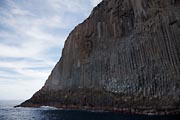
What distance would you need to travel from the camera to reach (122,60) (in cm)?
7606

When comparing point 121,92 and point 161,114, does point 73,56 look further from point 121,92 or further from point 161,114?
point 161,114

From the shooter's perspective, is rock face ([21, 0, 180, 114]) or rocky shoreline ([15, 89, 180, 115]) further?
rock face ([21, 0, 180, 114])

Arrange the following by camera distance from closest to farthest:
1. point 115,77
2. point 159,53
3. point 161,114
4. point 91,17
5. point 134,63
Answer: point 161,114, point 159,53, point 134,63, point 115,77, point 91,17

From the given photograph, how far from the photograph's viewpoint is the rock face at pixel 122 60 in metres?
61.6

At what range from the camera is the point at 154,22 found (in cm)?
6756

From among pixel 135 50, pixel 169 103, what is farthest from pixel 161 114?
pixel 135 50

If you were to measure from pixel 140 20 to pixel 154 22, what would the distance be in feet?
20.3

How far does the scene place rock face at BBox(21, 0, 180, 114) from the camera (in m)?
61.6

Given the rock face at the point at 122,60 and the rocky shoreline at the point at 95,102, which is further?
the rock face at the point at 122,60

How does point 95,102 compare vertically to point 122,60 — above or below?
below

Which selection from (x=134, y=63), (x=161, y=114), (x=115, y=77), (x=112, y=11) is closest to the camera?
(x=161, y=114)

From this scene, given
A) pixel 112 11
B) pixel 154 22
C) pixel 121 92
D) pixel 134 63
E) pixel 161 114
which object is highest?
pixel 112 11

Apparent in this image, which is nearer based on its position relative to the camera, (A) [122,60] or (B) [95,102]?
(A) [122,60]

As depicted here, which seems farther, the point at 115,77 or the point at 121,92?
the point at 115,77
